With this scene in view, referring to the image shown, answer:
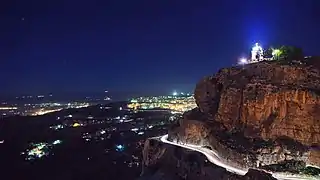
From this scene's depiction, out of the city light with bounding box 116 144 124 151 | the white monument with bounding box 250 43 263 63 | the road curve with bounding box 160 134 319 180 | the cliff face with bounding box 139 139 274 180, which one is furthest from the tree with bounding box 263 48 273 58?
the city light with bounding box 116 144 124 151

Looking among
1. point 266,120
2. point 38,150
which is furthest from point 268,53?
point 38,150

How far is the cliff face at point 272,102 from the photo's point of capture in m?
29.7

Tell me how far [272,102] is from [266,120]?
1428mm

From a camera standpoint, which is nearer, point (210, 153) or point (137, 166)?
point (210, 153)

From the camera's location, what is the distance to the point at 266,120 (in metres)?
31.4

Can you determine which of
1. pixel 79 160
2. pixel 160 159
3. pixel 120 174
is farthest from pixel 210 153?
pixel 79 160

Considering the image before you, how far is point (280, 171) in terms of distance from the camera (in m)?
27.4

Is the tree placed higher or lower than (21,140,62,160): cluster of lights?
higher

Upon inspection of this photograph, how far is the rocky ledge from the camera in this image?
94.7 feet

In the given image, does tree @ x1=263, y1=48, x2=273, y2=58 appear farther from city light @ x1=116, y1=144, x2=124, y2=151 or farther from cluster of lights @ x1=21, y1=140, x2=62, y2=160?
cluster of lights @ x1=21, y1=140, x2=62, y2=160

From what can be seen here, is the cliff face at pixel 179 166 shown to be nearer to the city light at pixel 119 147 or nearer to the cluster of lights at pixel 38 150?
the city light at pixel 119 147

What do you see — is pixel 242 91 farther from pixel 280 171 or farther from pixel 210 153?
pixel 280 171

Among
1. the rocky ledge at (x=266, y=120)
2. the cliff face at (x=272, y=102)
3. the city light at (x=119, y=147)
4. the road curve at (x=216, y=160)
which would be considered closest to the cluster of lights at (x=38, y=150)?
the city light at (x=119, y=147)

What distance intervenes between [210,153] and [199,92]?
32.2 ft
